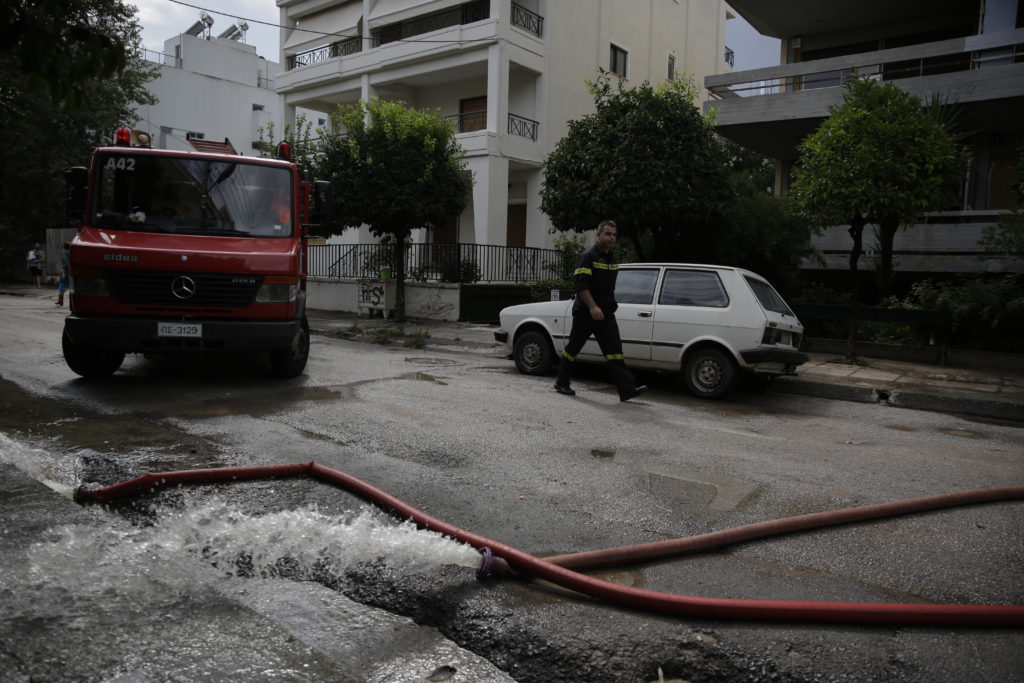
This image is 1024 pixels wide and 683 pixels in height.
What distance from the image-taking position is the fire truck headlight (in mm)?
Result: 7387

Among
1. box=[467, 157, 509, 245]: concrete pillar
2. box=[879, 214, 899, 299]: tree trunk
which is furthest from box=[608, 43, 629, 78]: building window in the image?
box=[879, 214, 899, 299]: tree trunk

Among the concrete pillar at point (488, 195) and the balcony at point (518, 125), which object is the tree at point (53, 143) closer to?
the balcony at point (518, 125)

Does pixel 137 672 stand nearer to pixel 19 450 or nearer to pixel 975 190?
pixel 19 450

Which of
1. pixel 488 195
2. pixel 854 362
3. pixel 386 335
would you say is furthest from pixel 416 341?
pixel 488 195

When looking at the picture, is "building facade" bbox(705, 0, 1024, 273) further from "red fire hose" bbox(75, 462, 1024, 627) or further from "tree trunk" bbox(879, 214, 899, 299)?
"red fire hose" bbox(75, 462, 1024, 627)

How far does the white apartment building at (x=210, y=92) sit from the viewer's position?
38.0m

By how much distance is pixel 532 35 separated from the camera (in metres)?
21.7

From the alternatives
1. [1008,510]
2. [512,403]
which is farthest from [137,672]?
[512,403]

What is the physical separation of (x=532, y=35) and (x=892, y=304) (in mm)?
13550

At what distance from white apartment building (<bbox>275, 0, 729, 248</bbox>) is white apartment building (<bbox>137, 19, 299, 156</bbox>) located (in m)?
13.6

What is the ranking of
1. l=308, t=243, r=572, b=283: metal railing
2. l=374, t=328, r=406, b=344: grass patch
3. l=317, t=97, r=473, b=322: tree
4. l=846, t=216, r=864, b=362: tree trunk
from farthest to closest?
l=308, t=243, r=572, b=283: metal railing → l=317, t=97, r=473, b=322: tree → l=374, t=328, r=406, b=344: grass patch → l=846, t=216, r=864, b=362: tree trunk

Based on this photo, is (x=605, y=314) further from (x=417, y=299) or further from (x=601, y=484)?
(x=417, y=299)

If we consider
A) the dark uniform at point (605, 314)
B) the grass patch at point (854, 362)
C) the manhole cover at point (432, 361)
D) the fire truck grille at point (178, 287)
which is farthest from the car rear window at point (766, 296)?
the fire truck grille at point (178, 287)

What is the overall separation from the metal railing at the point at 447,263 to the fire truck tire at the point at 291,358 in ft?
31.7
